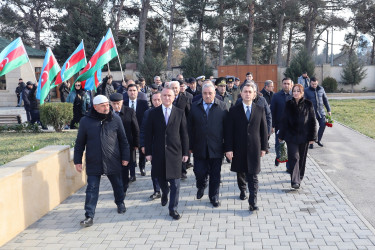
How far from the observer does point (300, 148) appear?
673 cm

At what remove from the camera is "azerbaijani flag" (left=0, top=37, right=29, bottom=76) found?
10648mm

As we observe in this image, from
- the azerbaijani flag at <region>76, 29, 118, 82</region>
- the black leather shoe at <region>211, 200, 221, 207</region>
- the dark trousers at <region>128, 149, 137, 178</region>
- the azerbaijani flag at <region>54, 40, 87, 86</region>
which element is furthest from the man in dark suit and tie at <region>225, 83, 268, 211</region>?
the azerbaijani flag at <region>54, 40, 87, 86</region>

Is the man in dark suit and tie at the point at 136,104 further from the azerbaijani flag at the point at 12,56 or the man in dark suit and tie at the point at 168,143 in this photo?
the azerbaijani flag at the point at 12,56

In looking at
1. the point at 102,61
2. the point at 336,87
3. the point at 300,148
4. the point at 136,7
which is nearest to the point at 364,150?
the point at 300,148

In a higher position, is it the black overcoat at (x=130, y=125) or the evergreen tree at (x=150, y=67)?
the evergreen tree at (x=150, y=67)

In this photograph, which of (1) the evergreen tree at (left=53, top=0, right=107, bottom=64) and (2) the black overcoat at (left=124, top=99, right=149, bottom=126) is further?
(1) the evergreen tree at (left=53, top=0, right=107, bottom=64)

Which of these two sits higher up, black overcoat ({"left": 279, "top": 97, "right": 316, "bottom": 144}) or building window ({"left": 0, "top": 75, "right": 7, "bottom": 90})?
building window ({"left": 0, "top": 75, "right": 7, "bottom": 90})

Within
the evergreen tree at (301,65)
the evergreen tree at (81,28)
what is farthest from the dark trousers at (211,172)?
the evergreen tree at (301,65)

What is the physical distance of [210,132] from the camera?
19.5 ft

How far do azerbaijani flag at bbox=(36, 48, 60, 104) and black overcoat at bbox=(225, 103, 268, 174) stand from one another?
22.1ft

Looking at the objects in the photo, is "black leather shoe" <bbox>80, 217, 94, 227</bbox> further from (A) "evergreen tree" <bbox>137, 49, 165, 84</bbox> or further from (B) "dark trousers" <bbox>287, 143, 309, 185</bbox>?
(A) "evergreen tree" <bbox>137, 49, 165, 84</bbox>

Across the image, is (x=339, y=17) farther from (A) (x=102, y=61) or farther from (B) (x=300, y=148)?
(B) (x=300, y=148)

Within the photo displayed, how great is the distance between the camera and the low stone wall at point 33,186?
4.86 meters

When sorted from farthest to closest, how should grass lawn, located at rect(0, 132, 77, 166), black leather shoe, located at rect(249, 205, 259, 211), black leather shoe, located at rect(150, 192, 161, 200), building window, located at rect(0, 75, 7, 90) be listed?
building window, located at rect(0, 75, 7, 90), grass lawn, located at rect(0, 132, 77, 166), black leather shoe, located at rect(150, 192, 161, 200), black leather shoe, located at rect(249, 205, 259, 211)
